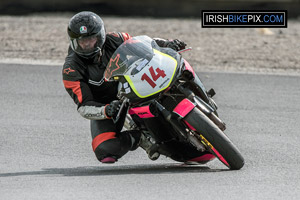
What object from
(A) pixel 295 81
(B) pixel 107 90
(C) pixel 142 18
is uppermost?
(B) pixel 107 90

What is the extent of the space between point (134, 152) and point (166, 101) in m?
1.31

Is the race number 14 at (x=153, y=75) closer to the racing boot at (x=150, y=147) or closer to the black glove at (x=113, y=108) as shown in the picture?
the black glove at (x=113, y=108)

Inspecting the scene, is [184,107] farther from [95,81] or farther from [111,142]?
[95,81]

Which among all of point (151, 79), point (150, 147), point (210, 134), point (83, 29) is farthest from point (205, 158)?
point (83, 29)

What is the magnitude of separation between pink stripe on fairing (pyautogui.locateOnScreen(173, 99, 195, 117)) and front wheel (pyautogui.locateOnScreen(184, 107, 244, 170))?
29mm

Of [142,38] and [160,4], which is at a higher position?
[142,38]

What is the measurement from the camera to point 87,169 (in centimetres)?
645

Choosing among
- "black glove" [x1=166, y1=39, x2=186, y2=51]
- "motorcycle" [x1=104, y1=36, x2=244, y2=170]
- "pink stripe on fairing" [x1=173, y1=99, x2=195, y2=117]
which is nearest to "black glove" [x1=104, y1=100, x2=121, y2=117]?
"motorcycle" [x1=104, y1=36, x2=244, y2=170]

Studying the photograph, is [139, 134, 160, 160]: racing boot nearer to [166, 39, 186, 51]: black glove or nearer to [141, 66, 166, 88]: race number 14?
[141, 66, 166, 88]: race number 14

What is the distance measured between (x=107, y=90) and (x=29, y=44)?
721 centimetres

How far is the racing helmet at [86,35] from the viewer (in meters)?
6.17

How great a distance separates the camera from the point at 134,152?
7234 millimetres

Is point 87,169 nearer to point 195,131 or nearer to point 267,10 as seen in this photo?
point 195,131

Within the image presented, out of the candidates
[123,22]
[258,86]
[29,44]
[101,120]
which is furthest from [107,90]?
[123,22]
